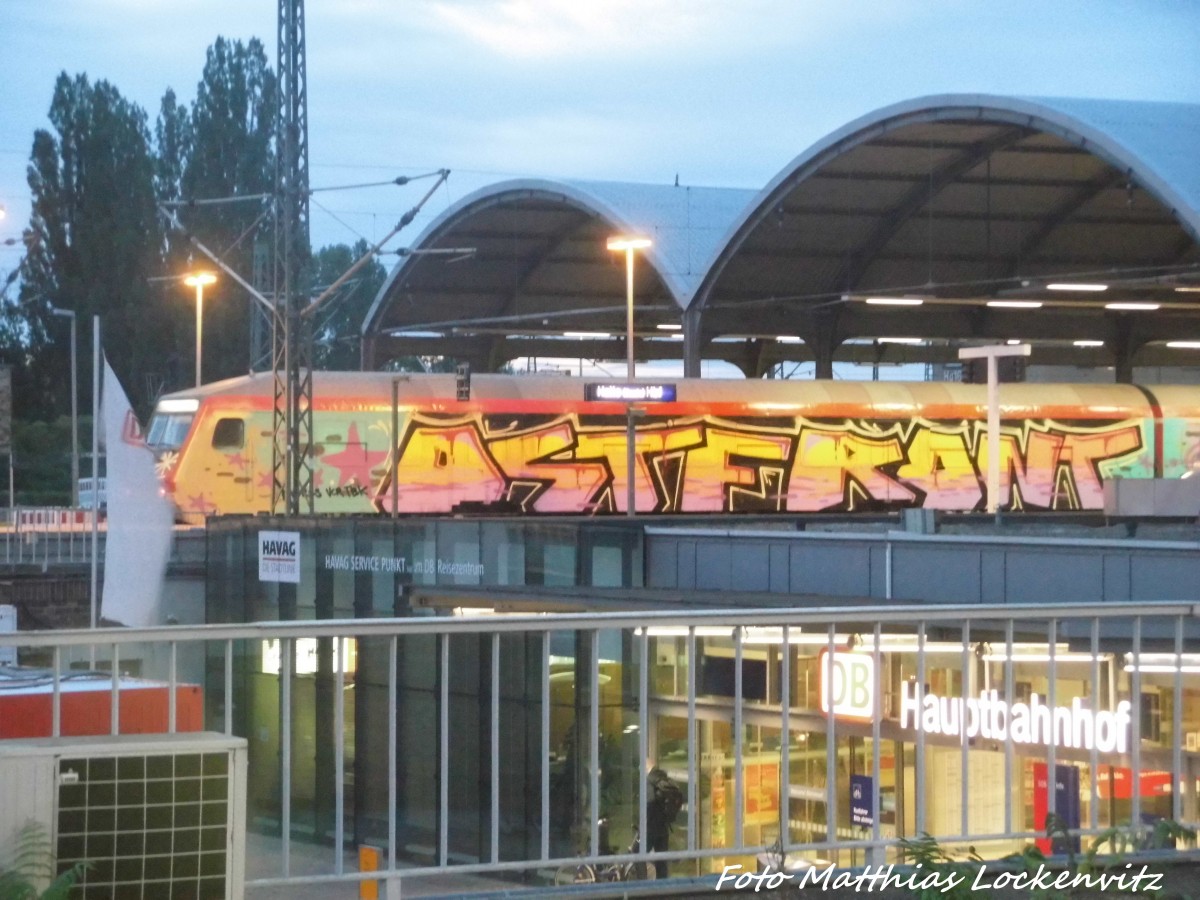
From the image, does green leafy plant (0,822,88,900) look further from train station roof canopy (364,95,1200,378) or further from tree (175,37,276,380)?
tree (175,37,276,380)

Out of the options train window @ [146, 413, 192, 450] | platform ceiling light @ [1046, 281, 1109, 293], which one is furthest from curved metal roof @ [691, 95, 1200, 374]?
train window @ [146, 413, 192, 450]

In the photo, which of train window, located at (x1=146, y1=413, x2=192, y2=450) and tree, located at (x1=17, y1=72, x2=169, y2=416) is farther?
tree, located at (x1=17, y1=72, x2=169, y2=416)

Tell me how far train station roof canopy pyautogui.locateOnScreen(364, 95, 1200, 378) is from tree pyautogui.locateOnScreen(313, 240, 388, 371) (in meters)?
27.9

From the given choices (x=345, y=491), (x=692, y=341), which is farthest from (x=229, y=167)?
(x=345, y=491)

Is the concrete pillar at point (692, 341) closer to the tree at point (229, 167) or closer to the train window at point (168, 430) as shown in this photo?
the train window at point (168, 430)

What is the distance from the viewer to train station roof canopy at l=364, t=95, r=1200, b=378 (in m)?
35.4

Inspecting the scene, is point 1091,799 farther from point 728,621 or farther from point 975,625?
point 728,621

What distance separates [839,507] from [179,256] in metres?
39.0

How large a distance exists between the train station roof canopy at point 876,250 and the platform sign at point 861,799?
23.9 m

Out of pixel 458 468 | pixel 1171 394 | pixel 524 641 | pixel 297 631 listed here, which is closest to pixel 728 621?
pixel 297 631

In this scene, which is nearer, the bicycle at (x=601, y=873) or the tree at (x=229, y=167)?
the bicycle at (x=601, y=873)

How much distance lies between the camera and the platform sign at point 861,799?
7.70 metres

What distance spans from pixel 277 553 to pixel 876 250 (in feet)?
70.3

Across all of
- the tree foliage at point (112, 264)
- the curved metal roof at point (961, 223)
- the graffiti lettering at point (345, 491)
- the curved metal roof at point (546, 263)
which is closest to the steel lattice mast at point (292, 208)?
the graffiti lettering at point (345, 491)
